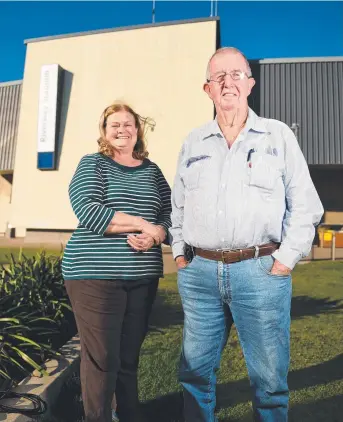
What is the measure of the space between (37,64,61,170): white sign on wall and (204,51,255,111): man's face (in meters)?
17.4

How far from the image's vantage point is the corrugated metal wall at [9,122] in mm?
22266

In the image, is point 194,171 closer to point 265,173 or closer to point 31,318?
point 265,173

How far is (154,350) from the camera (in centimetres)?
436

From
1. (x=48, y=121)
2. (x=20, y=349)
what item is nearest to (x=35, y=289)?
(x=20, y=349)

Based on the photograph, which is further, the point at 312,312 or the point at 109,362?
the point at 312,312

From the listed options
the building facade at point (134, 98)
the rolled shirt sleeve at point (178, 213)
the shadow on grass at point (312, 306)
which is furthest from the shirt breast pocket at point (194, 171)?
the building facade at point (134, 98)

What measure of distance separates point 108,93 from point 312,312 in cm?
1480

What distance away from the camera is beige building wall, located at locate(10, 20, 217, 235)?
1780cm

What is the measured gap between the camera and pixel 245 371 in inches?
152

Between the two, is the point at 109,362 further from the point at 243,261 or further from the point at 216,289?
the point at 243,261

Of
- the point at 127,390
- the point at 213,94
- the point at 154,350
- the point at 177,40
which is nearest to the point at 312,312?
the point at 154,350

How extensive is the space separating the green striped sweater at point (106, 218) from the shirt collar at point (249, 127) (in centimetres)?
58

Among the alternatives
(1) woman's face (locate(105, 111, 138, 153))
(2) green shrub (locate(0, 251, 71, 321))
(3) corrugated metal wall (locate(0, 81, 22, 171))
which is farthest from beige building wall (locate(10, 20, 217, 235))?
A: (1) woman's face (locate(105, 111, 138, 153))

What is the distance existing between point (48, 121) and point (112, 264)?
1763 centimetres
